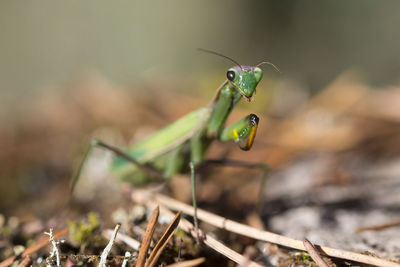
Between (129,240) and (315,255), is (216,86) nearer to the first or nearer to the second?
(129,240)

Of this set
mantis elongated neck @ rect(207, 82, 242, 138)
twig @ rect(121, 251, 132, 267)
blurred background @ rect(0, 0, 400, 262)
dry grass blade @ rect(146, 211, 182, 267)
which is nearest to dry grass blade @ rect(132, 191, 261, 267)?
dry grass blade @ rect(146, 211, 182, 267)

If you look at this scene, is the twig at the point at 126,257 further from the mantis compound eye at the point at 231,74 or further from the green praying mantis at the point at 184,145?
the mantis compound eye at the point at 231,74

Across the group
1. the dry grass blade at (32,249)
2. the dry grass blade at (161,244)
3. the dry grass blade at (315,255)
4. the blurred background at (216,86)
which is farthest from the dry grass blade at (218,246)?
the dry grass blade at (32,249)

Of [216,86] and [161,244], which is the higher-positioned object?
[216,86]

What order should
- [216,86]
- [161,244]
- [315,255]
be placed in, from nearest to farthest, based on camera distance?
[315,255] → [161,244] → [216,86]

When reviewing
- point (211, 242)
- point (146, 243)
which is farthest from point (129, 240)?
point (211, 242)

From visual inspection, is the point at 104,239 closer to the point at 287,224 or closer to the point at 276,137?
the point at 287,224
